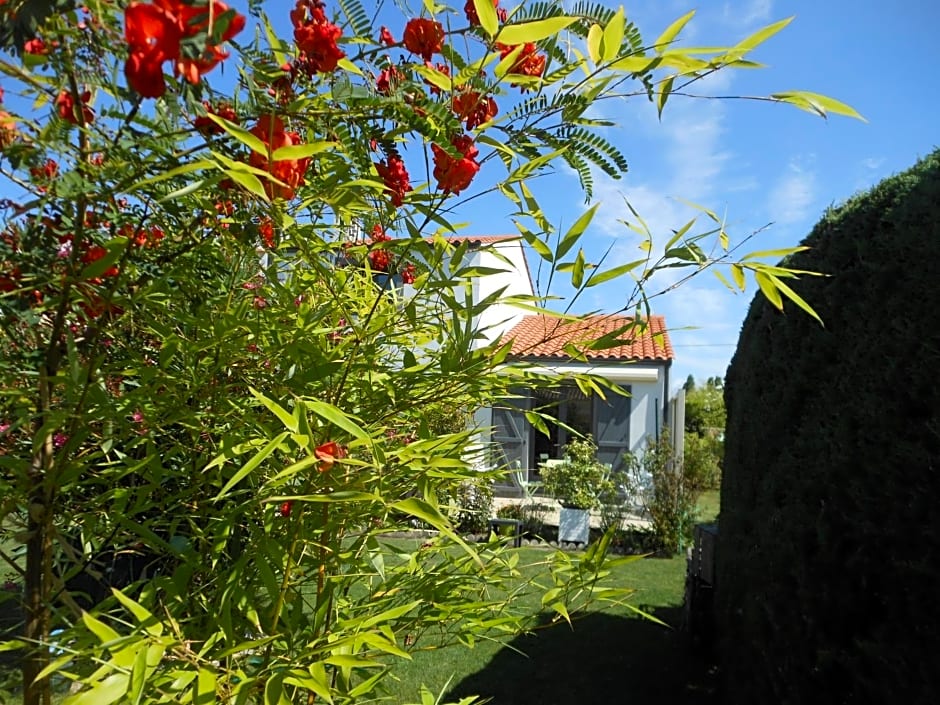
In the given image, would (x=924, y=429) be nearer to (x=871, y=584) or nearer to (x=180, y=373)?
(x=871, y=584)

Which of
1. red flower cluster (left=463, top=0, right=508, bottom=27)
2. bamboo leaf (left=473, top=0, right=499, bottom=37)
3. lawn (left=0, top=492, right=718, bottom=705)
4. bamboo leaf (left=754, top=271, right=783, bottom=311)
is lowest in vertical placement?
lawn (left=0, top=492, right=718, bottom=705)

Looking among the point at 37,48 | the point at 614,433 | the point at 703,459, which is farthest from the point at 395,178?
the point at 703,459

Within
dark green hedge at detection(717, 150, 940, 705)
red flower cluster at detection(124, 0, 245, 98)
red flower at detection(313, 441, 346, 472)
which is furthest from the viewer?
dark green hedge at detection(717, 150, 940, 705)

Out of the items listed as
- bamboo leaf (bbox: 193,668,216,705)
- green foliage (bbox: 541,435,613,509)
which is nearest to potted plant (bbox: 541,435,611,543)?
green foliage (bbox: 541,435,613,509)

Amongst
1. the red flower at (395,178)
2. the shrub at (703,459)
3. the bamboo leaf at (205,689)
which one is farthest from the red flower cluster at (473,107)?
the shrub at (703,459)

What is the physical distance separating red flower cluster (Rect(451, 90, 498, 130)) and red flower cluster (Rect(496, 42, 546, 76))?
6cm

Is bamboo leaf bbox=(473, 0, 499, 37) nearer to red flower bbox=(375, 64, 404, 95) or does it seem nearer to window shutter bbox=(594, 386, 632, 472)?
red flower bbox=(375, 64, 404, 95)

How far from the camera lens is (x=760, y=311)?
14.3 ft

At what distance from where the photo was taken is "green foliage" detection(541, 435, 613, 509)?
9594 millimetres

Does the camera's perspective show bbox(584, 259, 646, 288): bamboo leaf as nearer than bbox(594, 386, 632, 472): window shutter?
Yes

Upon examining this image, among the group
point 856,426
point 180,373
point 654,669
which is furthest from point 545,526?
point 180,373

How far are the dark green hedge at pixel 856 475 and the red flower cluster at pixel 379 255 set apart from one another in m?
1.77

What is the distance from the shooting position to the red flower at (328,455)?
88cm

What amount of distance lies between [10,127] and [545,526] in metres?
9.78
